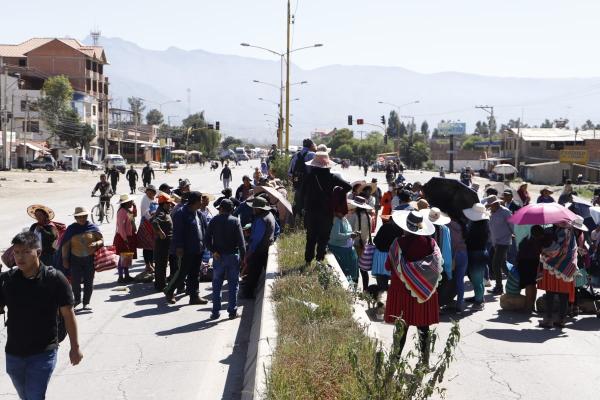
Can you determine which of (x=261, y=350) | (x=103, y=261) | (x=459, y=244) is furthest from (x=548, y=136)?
(x=261, y=350)

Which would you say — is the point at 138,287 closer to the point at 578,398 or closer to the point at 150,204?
the point at 150,204

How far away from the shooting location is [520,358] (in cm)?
928

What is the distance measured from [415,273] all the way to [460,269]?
3.93m

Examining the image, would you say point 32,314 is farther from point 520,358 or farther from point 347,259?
point 347,259

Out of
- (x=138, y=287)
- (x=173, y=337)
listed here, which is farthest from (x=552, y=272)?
(x=138, y=287)

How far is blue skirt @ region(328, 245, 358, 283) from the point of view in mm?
12391

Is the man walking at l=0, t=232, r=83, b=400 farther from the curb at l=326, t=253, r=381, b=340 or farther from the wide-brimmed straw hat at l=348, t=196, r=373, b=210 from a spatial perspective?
the wide-brimmed straw hat at l=348, t=196, r=373, b=210

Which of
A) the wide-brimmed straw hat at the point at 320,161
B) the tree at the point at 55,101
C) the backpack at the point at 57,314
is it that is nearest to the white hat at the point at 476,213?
the wide-brimmed straw hat at the point at 320,161

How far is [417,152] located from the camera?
137 m

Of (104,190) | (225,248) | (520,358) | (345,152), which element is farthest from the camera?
(345,152)

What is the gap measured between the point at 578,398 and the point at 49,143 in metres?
87.8

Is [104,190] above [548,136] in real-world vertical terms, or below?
below

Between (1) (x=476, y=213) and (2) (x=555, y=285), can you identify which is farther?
(1) (x=476, y=213)

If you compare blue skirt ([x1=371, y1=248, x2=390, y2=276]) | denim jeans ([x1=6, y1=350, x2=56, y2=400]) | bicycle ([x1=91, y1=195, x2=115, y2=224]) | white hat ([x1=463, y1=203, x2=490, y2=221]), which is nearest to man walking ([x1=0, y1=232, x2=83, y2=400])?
denim jeans ([x1=6, y1=350, x2=56, y2=400])
